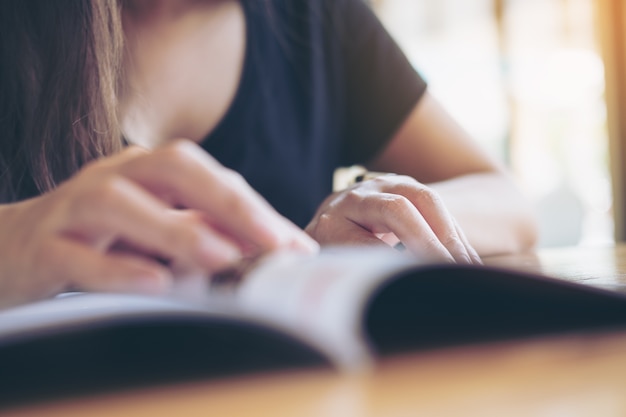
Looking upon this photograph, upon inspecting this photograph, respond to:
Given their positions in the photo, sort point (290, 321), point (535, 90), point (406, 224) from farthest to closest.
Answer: point (535, 90) < point (406, 224) < point (290, 321)

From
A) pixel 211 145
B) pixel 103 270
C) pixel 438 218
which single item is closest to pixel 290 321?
pixel 103 270

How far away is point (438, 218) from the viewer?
0.39 metres

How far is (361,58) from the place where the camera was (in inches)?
36.0

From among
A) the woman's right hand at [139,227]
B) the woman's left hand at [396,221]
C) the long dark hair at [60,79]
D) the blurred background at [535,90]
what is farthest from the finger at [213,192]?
the blurred background at [535,90]

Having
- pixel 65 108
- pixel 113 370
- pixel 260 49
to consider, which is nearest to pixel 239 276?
pixel 113 370

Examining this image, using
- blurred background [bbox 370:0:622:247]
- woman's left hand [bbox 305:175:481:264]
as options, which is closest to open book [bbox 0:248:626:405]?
woman's left hand [bbox 305:175:481:264]

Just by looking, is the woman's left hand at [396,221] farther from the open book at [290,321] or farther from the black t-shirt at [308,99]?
the black t-shirt at [308,99]

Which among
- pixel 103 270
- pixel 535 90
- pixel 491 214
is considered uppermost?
pixel 103 270

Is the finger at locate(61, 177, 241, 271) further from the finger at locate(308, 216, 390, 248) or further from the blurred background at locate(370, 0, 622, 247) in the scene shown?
the blurred background at locate(370, 0, 622, 247)

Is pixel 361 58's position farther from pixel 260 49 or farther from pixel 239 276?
pixel 239 276

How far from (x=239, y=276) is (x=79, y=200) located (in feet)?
0.32

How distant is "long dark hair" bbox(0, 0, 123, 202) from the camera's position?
24.0 inches

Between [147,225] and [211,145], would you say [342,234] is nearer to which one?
[147,225]

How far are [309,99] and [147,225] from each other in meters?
0.64
